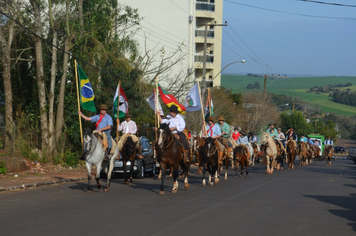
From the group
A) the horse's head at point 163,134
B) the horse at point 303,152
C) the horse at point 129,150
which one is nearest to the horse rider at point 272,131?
the horse at point 303,152

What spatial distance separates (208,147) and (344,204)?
5828 mm

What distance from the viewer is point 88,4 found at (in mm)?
30500

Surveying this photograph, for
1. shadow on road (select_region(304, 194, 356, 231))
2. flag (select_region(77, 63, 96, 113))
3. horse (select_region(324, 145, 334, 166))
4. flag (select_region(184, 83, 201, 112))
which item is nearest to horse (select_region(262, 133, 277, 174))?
flag (select_region(184, 83, 201, 112))

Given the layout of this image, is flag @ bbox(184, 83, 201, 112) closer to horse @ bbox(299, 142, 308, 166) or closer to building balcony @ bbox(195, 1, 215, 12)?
horse @ bbox(299, 142, 308, 166)

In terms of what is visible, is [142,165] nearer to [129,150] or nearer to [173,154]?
[129,150]

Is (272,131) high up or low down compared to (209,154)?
up

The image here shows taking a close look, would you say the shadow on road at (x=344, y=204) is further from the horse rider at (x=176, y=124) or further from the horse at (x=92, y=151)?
the horse at (x=92, y=151)

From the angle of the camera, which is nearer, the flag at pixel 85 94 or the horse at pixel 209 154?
the horse at pixel 209 154

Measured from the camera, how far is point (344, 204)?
43.3ft

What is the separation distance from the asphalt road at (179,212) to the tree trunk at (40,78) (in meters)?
9.09

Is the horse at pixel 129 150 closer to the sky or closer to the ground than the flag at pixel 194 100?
closer to the ground

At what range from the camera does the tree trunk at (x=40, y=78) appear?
78.8 ft

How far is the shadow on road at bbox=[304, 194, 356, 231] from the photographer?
11.0 m

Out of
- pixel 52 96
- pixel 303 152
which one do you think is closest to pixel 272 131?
pixel 303 152
